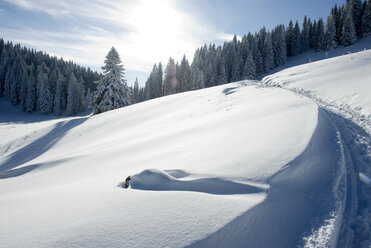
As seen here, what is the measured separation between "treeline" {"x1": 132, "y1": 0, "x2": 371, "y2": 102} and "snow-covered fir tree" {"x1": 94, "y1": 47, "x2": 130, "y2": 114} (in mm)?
30188

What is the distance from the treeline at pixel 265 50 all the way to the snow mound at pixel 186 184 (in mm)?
48967

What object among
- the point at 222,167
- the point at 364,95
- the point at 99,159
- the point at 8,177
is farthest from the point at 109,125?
the point at 364,95

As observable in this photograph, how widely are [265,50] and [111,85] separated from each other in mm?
49128

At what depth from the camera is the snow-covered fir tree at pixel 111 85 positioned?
912 inches

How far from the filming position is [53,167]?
6906 mm

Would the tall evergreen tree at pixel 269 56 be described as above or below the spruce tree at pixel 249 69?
above

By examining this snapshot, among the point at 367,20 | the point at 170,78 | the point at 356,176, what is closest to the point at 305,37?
the point at 367,20

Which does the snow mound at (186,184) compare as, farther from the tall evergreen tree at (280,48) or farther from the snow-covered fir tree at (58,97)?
the snow-covered fir tree at (58,97)

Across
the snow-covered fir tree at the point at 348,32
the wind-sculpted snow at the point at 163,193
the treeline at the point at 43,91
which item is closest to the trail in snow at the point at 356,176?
the wind-sculpted snow at the point at 163,193

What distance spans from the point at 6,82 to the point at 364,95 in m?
92.1

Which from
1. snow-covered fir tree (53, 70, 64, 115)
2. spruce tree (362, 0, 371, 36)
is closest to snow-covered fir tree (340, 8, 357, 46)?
spruce tree (362, 0, 371, 36)

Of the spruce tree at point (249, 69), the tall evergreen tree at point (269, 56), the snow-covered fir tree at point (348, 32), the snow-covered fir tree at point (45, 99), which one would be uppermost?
the snow-covered fir tree at point (348, 32)

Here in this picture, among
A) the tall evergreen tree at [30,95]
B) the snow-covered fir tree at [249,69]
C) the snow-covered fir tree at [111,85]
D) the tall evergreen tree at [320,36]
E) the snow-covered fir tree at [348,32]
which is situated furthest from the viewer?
the tall evergreen tree at [30,95]

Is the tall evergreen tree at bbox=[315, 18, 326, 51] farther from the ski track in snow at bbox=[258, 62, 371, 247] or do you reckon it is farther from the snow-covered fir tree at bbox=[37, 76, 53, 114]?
the snow-covered fir tree at bbox=[37, 76, 53, 114]
